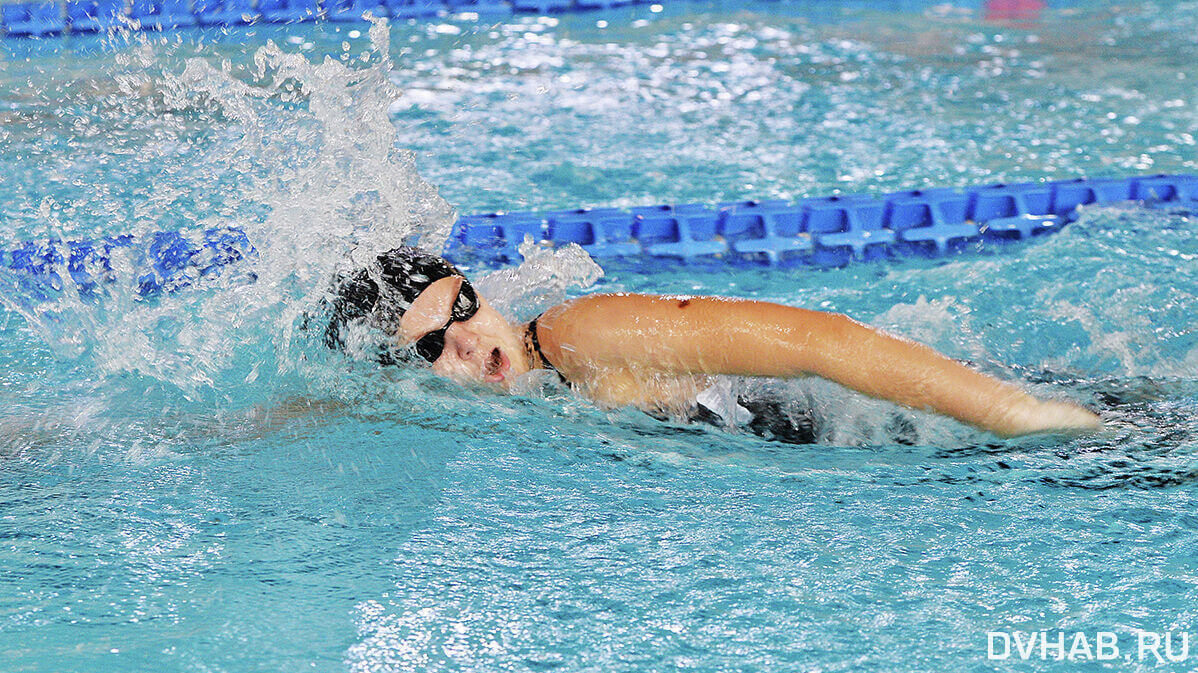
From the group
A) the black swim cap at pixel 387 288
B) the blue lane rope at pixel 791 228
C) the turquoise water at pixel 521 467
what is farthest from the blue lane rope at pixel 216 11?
the black swim cap at pixel 387 288

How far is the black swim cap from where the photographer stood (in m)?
2.18

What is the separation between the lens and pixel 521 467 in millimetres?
2221

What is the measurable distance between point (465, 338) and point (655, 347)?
391 millimetres

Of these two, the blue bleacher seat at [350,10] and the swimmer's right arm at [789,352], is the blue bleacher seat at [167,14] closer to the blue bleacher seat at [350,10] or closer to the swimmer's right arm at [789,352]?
the blue bleacher seat at [350,10]

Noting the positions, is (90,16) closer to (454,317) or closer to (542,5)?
(542,5)

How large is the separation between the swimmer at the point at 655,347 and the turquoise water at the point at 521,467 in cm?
8

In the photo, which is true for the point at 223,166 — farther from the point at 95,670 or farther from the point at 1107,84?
the point at 1107,84

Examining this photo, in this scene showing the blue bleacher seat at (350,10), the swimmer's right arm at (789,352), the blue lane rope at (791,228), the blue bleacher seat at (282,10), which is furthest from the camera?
the blue bleacher seat at (350,10)

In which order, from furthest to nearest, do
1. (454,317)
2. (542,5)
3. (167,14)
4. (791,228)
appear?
(542,5), (167,14), (791,228), (454,317)

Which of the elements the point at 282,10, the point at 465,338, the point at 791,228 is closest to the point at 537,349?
the point at 465,338

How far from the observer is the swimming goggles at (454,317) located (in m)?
2.19

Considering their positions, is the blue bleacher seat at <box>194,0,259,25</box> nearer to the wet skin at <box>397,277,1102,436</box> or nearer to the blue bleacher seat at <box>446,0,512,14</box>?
the blue bleacher seat at <box>446,0,512,14</box>

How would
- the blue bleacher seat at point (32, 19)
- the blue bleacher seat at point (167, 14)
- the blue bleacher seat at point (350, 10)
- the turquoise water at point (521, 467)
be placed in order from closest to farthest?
the turquoise water at point (521, 467) → the blue bleacher seat at point (32, 19) → the blue bleacher seat at point (167, 14) → the blue bleacher seat at point (350, 10)

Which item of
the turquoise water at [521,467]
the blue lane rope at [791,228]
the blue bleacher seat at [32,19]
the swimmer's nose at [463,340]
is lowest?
the turquoise water at [521,467]
